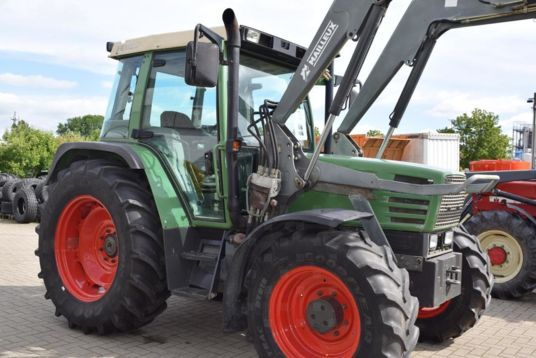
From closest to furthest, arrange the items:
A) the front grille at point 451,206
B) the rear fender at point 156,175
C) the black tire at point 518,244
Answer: the front grille at point 451,206 < the rear fender at point 156,175 < the black tire at point 518,244

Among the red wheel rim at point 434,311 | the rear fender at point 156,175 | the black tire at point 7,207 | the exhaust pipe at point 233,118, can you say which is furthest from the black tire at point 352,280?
the black tire at point 7,207

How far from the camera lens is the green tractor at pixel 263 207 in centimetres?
353

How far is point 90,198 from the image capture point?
15.7 feet

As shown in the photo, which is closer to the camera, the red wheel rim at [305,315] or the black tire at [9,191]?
the red wheel rim at [305,315]

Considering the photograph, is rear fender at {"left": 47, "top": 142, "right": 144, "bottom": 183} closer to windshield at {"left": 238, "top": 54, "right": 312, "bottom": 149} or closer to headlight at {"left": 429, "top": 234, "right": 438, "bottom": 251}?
windshield at {"left": 238, "top": 54, "right": 312, "bottom": 149}

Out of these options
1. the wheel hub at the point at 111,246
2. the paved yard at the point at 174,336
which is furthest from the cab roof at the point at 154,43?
the paved yard at the point at 174,336

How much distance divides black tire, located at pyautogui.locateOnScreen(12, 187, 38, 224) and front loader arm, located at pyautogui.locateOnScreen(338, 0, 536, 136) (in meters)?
10.7

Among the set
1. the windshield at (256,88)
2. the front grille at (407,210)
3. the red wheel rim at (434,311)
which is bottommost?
the red wheel rim at (434,311)

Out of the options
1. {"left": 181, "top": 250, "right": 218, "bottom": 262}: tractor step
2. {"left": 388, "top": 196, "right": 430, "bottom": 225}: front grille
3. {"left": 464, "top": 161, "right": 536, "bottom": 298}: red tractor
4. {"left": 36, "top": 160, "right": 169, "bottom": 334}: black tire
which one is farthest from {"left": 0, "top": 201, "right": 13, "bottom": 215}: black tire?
{"left": 388, "top": 196, "right": 430, "bottom": 225}: front grille

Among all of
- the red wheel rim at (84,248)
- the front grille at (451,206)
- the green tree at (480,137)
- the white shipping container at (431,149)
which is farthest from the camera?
the green tree at (480,137)

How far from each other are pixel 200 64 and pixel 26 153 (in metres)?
22.3

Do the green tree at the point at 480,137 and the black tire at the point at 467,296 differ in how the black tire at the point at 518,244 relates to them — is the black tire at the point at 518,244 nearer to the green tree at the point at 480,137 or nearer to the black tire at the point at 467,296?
the black tire at the point at 467,296

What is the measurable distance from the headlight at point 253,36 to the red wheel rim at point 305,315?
198cm

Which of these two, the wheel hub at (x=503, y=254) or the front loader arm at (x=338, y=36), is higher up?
the front loader arm at (x=338, y=36)
